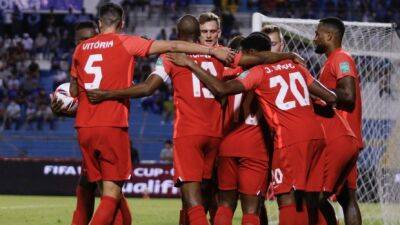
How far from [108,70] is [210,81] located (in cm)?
101

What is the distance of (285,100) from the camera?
358 inches

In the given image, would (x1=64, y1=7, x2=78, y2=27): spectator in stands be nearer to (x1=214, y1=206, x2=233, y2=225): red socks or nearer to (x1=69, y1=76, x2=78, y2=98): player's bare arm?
(x1=69, y1=76, x2=78, y2=98): player's bare arm

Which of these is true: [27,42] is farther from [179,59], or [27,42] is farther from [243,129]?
[179,59]

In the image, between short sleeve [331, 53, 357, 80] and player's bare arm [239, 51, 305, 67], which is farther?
short sleeve [331, 53, 357, 80]

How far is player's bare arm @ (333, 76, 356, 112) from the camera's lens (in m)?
9.47

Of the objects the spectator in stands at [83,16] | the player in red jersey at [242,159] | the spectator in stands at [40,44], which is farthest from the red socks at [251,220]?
the spectator in stands at [83,16]

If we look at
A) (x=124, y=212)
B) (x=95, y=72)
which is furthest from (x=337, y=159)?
(x=95, y=72)

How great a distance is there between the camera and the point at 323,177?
31.3 feet

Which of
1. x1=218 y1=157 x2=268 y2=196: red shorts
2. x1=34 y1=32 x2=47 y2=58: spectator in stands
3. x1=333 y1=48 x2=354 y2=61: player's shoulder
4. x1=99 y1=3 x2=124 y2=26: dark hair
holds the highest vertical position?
x1=99 y1=3 x2=124 y2=26: dark hair

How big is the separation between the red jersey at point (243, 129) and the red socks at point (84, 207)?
61.2 inches

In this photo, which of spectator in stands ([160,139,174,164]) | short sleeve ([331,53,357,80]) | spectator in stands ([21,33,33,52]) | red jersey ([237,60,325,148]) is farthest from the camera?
spectator in stands ([21,33,33,52])

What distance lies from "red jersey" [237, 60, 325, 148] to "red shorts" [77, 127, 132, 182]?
1337mm

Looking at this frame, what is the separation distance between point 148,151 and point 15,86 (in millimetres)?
7072

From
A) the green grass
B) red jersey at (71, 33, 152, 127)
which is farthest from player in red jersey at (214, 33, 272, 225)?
the green grass
